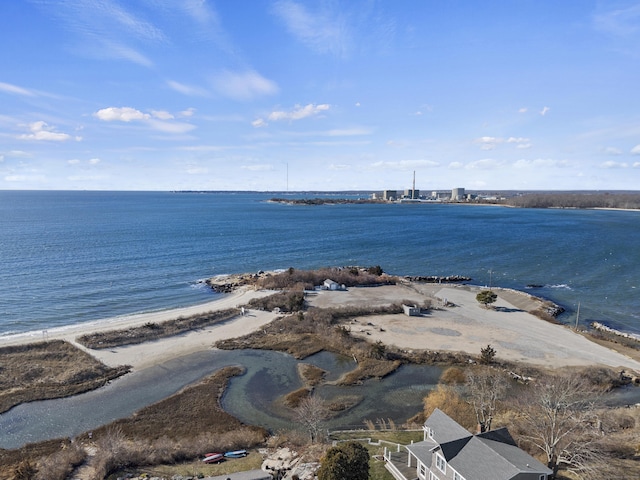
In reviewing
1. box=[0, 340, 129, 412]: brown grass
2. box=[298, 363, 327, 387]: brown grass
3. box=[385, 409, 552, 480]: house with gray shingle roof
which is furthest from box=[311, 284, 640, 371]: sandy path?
box=[0, 340, 129, 412]: brown grass

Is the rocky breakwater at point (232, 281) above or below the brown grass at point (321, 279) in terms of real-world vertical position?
below

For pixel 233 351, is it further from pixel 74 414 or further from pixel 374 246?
pixel 374 246

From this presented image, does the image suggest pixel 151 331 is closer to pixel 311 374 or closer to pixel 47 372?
pixel 47 372

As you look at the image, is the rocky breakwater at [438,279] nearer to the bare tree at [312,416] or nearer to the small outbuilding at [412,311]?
the small outbuilding at [412,311]

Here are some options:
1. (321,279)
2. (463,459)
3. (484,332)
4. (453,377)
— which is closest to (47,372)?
(463,459)

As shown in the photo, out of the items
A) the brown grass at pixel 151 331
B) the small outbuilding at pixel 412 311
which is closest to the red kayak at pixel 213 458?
the brown grass at pixel 151 331
